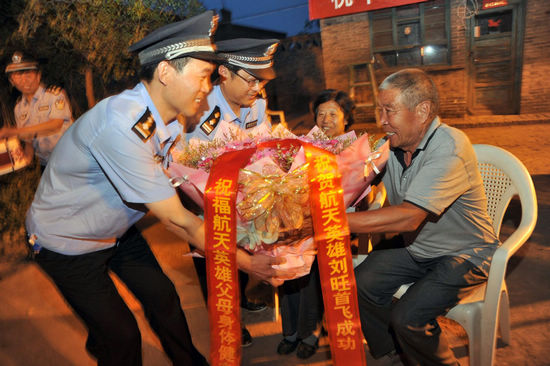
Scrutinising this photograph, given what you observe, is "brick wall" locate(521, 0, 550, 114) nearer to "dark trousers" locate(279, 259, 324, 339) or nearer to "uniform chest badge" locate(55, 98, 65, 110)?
"dark trousers" locate(279, 259, 324, 339)

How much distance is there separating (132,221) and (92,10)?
5.59 metres

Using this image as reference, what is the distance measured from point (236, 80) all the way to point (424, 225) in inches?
58.4

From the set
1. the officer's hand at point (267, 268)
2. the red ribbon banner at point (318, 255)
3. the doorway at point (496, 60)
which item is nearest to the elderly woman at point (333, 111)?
the red ribbon banner at point (318, 255)

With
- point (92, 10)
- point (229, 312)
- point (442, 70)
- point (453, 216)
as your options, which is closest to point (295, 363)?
point (229, 312)

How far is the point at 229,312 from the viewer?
75.0 inches

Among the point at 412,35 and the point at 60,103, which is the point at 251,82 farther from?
the point at 412,35

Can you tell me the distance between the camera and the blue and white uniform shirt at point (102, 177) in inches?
67.2

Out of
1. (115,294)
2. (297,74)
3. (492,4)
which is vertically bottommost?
(115,294)

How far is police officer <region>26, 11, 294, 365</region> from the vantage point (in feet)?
5.66

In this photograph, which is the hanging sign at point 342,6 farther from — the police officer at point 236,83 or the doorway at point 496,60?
the police officer at point 236,83

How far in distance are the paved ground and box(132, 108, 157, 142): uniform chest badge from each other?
1.69m

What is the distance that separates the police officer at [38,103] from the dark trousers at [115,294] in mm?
2344

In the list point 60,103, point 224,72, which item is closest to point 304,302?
point 224,72

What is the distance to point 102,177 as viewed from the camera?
73.8 inches
